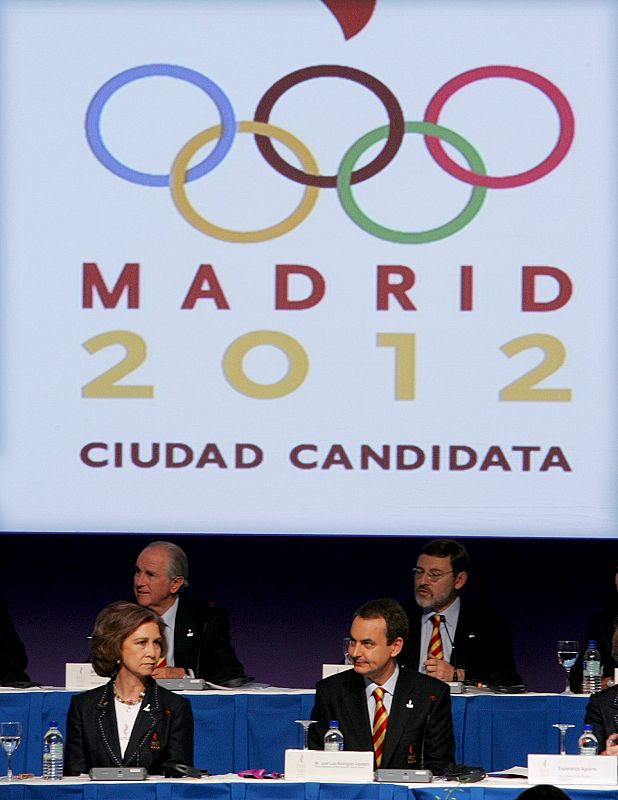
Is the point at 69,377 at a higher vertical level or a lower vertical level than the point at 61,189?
lower

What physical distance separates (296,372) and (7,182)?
4.57ft

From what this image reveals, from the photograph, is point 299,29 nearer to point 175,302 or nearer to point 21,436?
point 175,302

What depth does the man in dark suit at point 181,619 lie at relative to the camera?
7.08 m

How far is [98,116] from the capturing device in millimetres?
7363

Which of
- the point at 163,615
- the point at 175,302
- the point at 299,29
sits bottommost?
the point at 163,615

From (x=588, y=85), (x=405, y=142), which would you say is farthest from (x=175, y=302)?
(x=588, y=85)

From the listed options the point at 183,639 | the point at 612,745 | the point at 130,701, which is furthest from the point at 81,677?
the point at 612,745

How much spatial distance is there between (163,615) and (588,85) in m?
2.71

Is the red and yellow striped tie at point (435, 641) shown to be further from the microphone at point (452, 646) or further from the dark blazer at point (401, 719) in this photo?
the dark blazer at point (401, 719)

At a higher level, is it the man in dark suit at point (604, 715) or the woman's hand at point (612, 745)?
the man in dark suit at point (604, 715)

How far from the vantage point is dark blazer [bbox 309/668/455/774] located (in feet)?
18.9

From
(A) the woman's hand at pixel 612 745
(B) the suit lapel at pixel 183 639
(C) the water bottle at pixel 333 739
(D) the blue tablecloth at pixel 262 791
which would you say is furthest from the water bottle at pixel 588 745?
(B) the suit lapel at pixel 183 639

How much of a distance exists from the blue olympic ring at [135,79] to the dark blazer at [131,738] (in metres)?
2.48

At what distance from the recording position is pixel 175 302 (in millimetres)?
7332
